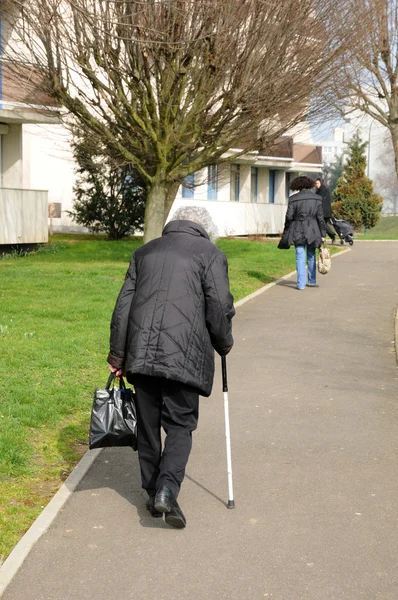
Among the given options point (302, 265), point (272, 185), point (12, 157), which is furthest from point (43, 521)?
point (272, 185)

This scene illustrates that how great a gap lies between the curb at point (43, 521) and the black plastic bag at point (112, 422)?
17.1 inches

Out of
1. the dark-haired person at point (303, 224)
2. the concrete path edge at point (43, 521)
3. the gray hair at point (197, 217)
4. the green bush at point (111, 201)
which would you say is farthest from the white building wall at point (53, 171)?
the gray hair at point (197, 217)

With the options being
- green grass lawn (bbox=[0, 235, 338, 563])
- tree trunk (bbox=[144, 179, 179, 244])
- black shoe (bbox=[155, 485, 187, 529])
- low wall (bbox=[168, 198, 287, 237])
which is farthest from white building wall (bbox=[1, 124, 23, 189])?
black shoe (bbox=[155, 485, 187, 529])

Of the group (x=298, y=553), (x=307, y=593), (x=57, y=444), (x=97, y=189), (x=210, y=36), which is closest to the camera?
(x=307, y=593)

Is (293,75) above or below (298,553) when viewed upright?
above

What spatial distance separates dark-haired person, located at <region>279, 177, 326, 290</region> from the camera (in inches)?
636

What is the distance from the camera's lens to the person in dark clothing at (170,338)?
521 centimetres

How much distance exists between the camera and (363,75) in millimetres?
33438

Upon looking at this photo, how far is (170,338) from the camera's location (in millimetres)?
5207

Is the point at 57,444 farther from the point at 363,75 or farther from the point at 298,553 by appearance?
the point at 363,75

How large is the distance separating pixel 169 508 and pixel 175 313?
109 centimetres

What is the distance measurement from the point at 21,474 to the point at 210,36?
43.7 ft

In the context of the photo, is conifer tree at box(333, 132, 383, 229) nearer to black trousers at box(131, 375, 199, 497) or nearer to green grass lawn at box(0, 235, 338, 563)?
green grass lawn at box(0, 235, 338, 563)

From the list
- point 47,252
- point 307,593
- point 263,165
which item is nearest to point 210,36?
point 47,252
